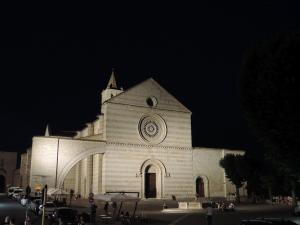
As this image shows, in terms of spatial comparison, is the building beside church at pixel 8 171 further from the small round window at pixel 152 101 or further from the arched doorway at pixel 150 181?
the small round window at pixel 152 101

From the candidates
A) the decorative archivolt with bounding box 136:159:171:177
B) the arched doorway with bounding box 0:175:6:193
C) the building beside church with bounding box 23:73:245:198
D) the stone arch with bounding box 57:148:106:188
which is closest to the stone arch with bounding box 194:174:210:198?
the building beside church with bounding box 23:73:245:198

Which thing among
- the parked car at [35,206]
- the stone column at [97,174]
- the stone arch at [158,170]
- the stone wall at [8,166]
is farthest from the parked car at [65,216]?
the stone wall at [8,166]

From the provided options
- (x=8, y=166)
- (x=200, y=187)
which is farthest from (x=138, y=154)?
(x=8, y=166)

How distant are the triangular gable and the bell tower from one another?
39.2 feet

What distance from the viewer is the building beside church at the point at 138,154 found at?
37062mm

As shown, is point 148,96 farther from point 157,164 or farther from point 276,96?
point 276,96

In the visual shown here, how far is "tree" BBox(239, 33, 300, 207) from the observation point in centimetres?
1355

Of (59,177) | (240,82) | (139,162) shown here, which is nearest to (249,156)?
(139,162)

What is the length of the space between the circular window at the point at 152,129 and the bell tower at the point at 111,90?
42.0 feet

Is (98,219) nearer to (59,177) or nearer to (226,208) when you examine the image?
(226,208)

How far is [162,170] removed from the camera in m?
41.6

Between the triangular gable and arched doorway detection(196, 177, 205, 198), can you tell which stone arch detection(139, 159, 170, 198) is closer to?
arched doorway detection(196, 177, 205, 198)

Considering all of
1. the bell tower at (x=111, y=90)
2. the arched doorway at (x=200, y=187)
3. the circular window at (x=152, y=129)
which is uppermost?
the bell tower at (x=111, y=90)

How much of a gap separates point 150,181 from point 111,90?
18.3 meters
